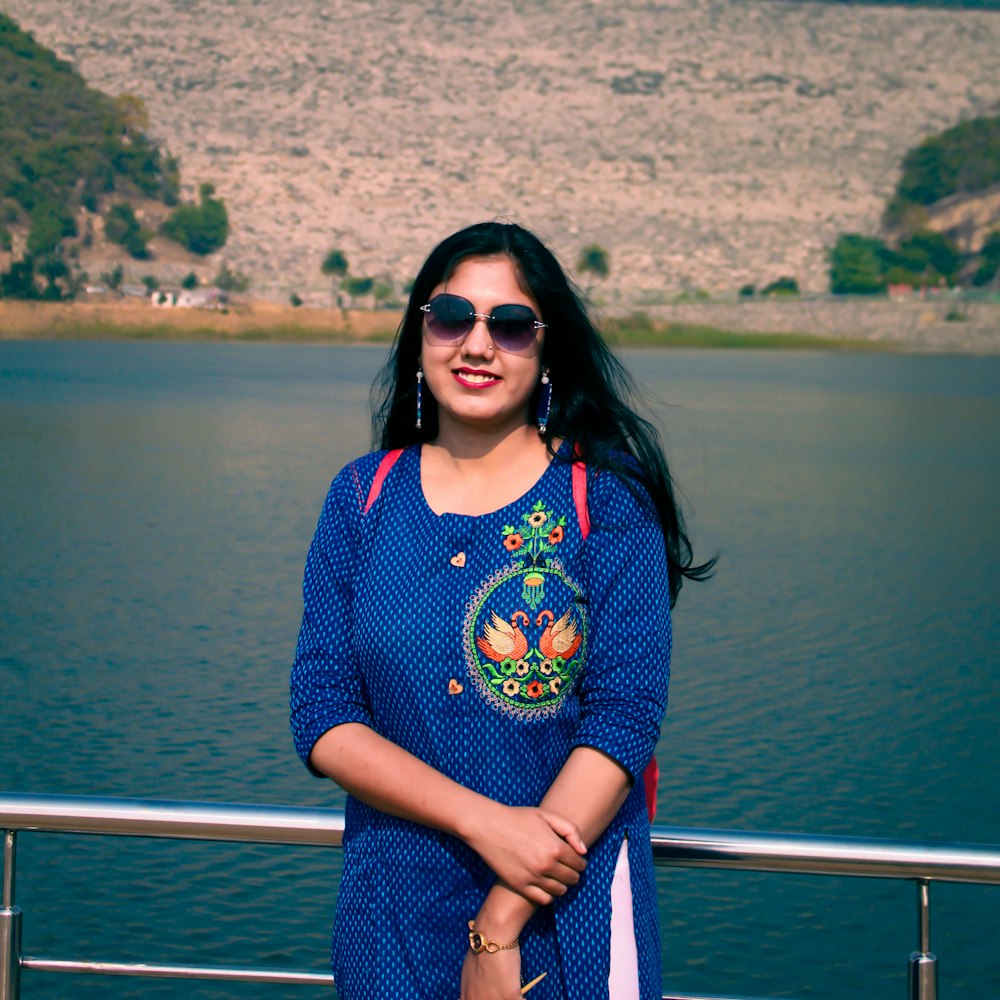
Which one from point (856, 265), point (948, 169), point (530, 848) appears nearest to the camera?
point (530, 848)

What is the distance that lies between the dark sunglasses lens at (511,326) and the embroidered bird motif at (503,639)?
0.31m

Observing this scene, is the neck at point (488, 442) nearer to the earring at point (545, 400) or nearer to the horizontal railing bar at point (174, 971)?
the earring at point (545, 400)

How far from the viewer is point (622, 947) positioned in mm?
1501

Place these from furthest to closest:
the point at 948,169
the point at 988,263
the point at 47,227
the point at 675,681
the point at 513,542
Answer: the point at 948,169 → the point at 988,263 → the point at 47,227 → the point at 675,681 → the point at 513,542

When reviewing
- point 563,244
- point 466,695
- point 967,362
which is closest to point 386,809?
point 466,695

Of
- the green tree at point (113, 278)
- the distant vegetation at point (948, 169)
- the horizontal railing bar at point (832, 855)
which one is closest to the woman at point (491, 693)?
the horizontal railing bar at point (832, 855)

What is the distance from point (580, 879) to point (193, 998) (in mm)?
3435

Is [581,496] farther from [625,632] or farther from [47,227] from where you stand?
[47,227]

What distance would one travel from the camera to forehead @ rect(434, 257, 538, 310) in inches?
66.9

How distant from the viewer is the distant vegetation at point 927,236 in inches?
2245

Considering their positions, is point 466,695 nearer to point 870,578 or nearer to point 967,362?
point 870,578

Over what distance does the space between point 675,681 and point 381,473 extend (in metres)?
6.98

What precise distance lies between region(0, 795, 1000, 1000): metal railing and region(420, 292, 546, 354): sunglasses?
1.66 ft

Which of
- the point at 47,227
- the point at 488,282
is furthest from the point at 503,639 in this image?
the point at 47,227
